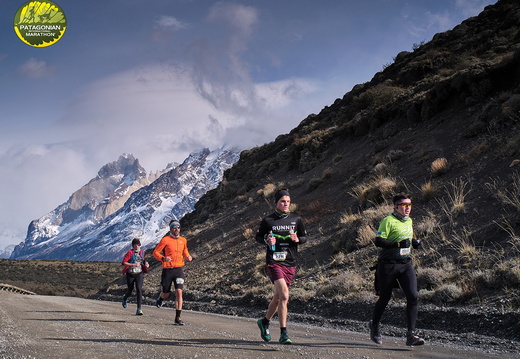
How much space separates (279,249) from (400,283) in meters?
1.81

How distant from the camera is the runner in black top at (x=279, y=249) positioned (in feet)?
20.9

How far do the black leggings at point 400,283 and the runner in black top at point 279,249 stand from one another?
129cm

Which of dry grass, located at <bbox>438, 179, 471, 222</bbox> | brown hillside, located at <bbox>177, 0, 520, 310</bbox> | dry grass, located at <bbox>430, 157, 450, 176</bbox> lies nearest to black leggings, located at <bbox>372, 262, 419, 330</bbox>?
brown hillside, located at <bbox>177, 0, 520, 310</bbox>

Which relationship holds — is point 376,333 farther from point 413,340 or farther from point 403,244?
point 403,244

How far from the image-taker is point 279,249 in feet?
21.3

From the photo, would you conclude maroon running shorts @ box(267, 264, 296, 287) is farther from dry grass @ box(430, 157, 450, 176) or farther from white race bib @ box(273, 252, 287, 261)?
dry grass @ box(430, 157, 450, 176)

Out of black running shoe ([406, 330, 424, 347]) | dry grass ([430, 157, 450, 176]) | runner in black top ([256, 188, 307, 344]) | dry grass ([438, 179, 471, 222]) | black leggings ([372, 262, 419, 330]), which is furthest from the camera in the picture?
dry grass ([430, 157, 450, 176])

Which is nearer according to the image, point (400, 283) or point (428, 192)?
point (400, 283)

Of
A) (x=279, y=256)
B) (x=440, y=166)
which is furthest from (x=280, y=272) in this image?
(x=440, y=166)

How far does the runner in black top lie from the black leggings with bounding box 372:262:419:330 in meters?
1.29

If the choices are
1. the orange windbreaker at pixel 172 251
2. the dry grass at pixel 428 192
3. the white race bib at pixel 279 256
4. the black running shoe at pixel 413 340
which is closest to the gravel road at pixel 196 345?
the black running shoe at pixel 413 340

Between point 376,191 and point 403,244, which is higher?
point 376,191

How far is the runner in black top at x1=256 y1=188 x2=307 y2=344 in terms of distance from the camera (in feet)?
20.9

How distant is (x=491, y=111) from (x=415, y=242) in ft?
45.3
